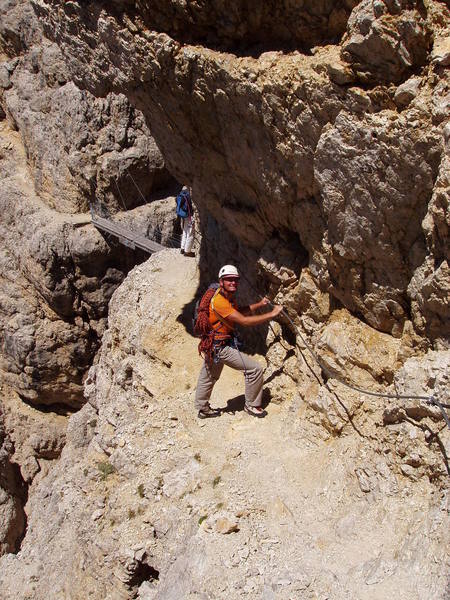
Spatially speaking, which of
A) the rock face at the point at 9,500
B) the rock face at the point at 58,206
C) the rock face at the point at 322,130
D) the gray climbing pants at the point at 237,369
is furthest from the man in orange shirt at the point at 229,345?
the rock face at the point at 9,500

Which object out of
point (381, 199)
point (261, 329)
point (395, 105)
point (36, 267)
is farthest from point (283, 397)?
point (36, 267)

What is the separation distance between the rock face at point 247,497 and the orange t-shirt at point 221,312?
118 centimetres

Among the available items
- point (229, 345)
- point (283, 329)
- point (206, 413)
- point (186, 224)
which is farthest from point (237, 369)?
point (186, 224)

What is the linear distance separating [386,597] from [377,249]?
337cm

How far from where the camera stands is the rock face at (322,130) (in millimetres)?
5172

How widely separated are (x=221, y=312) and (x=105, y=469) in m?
2.92

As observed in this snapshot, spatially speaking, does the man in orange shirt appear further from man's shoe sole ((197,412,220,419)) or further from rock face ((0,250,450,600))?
rock face ((0,250,450,600))

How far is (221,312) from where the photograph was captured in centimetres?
738

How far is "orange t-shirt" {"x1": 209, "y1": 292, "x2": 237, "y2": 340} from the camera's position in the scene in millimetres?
7344

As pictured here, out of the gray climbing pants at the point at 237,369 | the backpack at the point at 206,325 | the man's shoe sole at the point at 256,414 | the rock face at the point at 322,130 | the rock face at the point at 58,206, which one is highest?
the rock face at the point at 322,130

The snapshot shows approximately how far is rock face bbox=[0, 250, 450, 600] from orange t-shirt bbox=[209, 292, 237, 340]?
1.18m

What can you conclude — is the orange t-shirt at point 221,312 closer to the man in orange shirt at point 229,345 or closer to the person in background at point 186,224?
the man in orange shirt at point 229,345

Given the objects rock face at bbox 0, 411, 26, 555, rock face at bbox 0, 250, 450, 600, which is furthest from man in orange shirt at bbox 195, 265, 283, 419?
rock face at bbox 0, 411, 26, 555

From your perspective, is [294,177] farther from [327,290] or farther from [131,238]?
[131,238]
